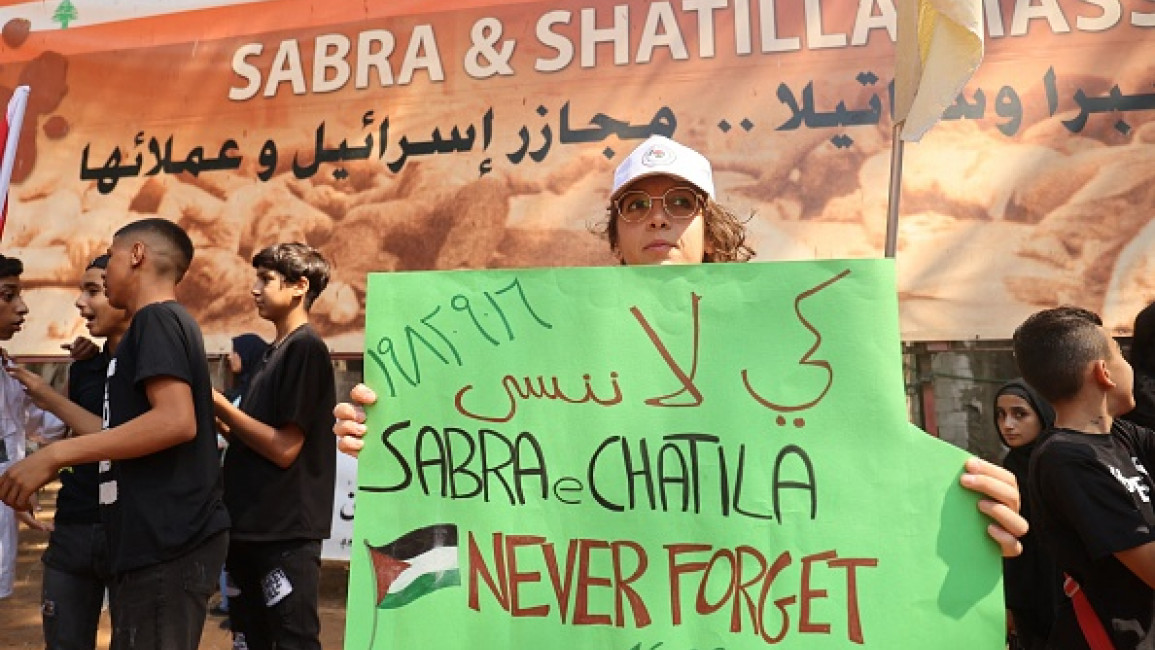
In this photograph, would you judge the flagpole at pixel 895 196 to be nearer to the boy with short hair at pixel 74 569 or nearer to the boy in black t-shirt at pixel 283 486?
A: the boy in black t-shirt at pixel 283 486

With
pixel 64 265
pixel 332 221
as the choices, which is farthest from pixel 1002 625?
pixel 64 265

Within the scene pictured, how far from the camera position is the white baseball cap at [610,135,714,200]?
1802mm

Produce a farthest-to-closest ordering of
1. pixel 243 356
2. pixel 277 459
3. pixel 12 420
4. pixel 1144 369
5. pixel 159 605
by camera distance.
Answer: pixel 243 356, pixel 12 420, pixel 277 459, pixel 1144 369, pixel 159 605

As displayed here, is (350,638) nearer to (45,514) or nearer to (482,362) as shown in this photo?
(482,362)

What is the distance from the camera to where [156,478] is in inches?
95.0

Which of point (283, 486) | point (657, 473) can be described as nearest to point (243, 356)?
point (283, 486)

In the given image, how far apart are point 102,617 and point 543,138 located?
14.4 feet

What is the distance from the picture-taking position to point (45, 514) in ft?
36.1

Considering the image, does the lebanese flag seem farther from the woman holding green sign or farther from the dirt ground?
the dirt ground

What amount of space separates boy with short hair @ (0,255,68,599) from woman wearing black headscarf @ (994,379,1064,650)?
3.32m

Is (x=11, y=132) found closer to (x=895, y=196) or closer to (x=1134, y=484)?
(x=895, y=196)

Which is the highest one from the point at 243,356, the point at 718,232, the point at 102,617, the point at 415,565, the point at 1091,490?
the point at 243,356

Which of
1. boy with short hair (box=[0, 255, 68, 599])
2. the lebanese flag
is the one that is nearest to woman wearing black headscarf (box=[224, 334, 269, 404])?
boy with short hair (box=[0, 255, 68, 599])

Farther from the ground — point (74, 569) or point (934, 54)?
point (934, 54)
